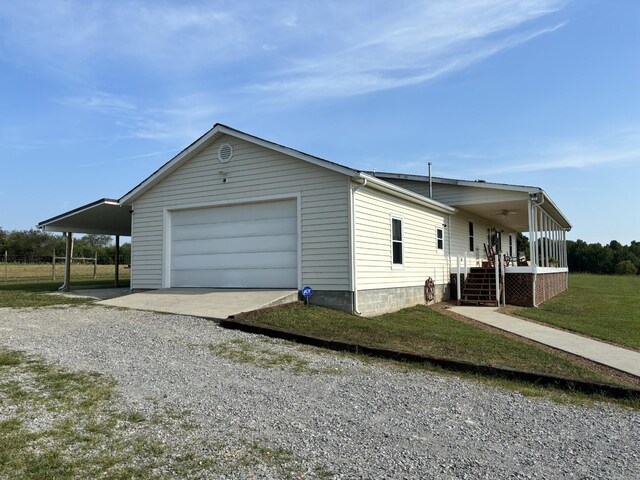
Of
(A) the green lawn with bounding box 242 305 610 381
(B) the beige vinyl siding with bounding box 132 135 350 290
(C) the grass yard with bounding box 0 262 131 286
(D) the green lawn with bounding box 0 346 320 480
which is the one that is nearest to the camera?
(D) the green lawn with bounding box 0 346 320 480

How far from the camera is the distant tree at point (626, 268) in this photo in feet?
193

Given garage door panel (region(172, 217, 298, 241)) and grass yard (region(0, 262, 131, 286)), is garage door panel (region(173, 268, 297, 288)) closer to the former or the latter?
garage door panel (region(172, 217, 298, 241))

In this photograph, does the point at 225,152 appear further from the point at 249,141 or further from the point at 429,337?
the point at 429,337

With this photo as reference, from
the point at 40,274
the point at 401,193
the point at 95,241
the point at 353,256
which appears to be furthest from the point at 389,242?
the point at 95,241

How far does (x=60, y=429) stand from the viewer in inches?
150

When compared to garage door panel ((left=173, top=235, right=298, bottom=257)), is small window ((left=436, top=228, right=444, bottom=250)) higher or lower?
higher

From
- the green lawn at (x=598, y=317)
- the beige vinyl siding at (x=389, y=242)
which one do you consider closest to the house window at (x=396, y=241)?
the beige vinyl siding at (x=389, y=242)

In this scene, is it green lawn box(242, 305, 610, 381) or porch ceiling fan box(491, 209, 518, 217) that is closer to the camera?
green lawn box(242, 305, 610, 381)

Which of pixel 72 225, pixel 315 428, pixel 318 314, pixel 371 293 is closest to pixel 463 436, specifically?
pixel 315 428

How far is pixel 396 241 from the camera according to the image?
13062 millimetres

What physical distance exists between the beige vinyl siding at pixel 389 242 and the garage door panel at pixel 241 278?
184cm

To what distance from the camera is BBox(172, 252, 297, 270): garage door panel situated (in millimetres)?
11883

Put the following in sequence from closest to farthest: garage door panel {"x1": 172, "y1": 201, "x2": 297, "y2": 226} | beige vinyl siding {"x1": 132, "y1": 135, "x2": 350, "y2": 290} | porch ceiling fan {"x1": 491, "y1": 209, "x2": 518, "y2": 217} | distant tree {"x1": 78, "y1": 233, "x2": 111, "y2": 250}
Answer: beige vinyl siding {"x1": 132, "y1": 135, "x2": 350, "y2": 290} < garage door panel {"x1": 172, "y1": 201, "x2": 297, "y2": 226} < porch ceiling fan {"x1": 491, "y1": 209, "x2": 518, "y2": 217} < distant tree {"x1": 78, "y1": 233, "x2": 111, "y2": 250}

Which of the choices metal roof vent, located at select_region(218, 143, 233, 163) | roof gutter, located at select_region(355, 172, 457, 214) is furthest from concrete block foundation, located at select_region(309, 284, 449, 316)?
metal roof vent, located at select_region(218, 143, 233, 163)
